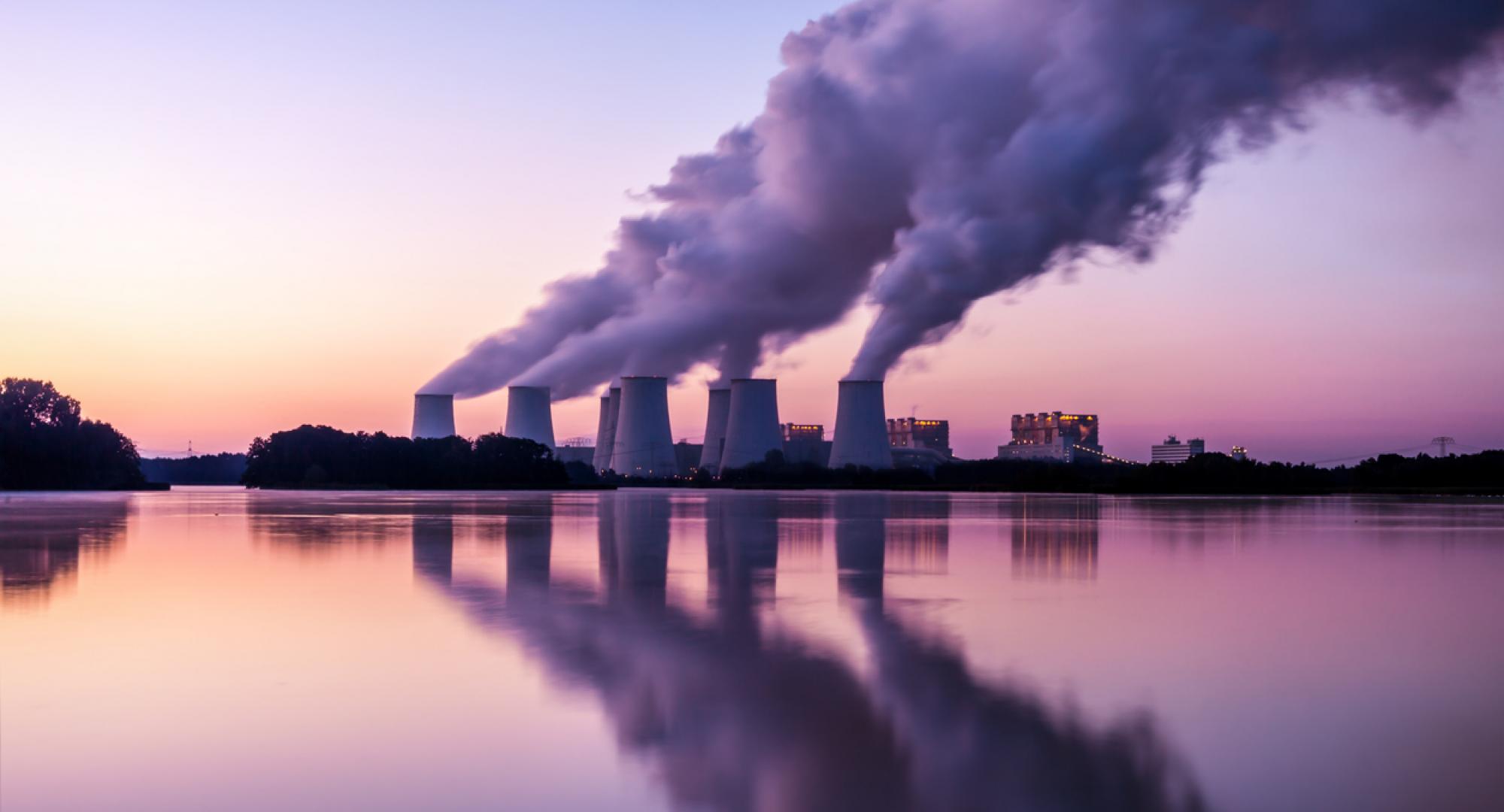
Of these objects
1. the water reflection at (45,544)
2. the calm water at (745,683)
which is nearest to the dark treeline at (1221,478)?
the water reflection at (45,544)

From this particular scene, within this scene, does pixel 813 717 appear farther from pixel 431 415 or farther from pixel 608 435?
pixel 608 435

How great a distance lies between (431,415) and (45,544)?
5920cm

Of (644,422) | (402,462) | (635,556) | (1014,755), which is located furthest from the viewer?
(402,462)

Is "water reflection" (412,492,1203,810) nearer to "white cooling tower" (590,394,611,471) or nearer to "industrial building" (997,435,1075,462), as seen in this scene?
A: "white cooling tower" (590,394,611,471)

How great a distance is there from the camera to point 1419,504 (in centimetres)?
5034

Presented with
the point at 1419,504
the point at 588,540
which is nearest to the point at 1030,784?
the point at 588,540

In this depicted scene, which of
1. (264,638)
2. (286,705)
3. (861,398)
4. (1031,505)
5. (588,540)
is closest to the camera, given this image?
(286,705)

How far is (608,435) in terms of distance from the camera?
9475 cm

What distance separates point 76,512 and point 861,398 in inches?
1589

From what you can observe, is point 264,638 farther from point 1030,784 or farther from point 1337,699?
point 1337,699

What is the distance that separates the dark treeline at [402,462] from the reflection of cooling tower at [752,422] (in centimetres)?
1268

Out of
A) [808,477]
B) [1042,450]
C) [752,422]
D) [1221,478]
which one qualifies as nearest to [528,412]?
[752,422]

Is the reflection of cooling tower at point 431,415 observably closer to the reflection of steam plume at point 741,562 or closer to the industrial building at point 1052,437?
the reflection of steam plume at point 741,562

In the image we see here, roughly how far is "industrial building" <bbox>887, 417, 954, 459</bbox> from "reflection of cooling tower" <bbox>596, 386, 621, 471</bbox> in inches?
2513
